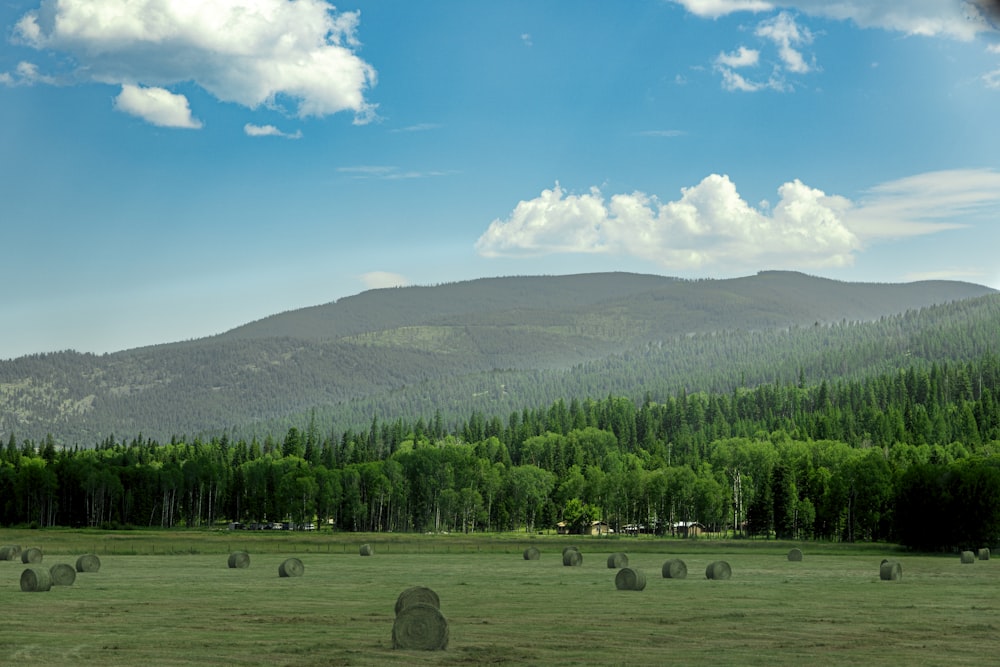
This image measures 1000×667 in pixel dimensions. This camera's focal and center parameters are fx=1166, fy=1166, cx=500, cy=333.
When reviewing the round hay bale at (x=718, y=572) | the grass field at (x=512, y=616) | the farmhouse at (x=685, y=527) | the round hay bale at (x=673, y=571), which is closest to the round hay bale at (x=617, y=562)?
the grass field at (x=512, y=616)

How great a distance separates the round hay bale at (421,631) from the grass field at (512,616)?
563mm

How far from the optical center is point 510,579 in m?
64.7

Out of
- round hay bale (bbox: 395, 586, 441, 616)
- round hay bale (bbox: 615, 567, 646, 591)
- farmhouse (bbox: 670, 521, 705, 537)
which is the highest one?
round hay bale (bbox: 395, 586, 441, 616)

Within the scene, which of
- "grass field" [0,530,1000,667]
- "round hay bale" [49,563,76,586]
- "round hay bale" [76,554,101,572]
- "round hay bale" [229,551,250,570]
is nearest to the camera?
"grass field" [0,530,1000,667]

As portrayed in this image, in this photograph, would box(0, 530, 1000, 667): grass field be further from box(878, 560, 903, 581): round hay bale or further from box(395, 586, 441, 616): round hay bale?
box(395, 586, 441, 616): round hay bale

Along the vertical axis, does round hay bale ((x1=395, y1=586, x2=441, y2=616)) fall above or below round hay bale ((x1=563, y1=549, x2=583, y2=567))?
above

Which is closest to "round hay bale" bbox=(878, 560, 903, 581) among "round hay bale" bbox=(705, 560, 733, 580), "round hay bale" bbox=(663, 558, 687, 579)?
"round hay bale" bbox=(705, 560, 733, 580)

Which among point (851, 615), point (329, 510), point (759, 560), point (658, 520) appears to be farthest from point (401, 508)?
point (851, 615)

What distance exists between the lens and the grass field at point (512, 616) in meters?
33.6

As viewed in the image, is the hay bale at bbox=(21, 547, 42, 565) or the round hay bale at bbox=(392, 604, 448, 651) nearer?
the round hay bale at bbox=(392, 604, 448, 651)

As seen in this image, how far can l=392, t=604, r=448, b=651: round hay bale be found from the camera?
35469 millimetres

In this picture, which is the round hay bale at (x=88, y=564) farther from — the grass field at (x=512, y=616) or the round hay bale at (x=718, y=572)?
the round hay bale at (x=718, y=572)

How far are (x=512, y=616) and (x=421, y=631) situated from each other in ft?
28.9

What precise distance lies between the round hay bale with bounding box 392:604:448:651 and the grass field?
563 mm
